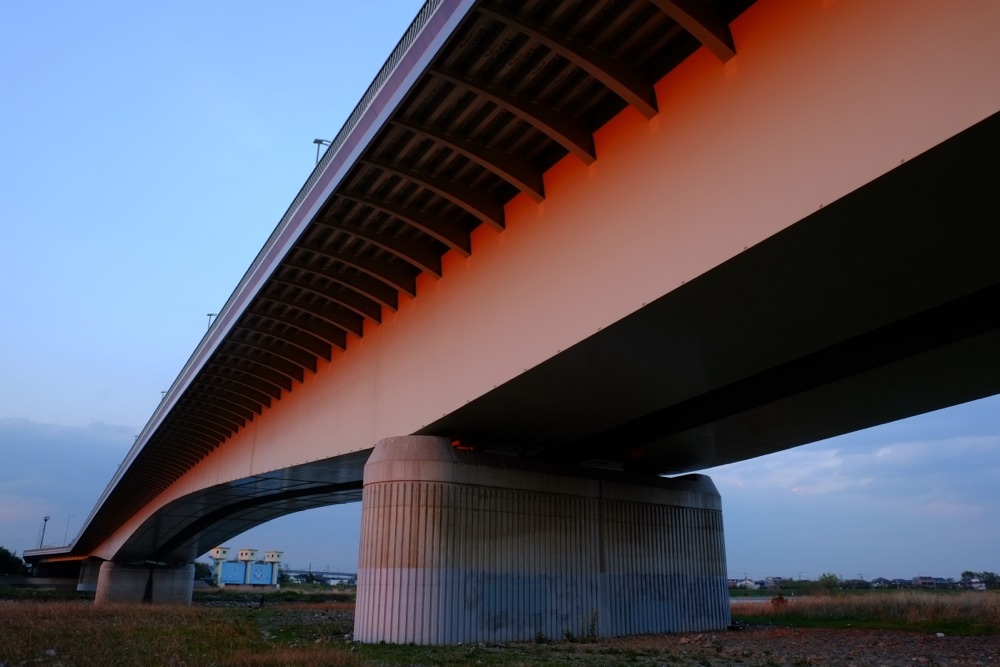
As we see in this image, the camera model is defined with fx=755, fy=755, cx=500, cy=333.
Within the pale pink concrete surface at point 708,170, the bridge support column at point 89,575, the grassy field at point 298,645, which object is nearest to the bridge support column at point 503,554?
the grassy field at point 298,645

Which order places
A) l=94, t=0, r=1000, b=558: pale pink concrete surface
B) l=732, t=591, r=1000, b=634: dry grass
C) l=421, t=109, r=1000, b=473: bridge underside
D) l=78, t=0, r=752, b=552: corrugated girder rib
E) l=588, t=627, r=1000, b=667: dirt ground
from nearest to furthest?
l=94, t=0, r=1000, b=558: pale pink concrete surface
l=421, t=109, r=1000, b=473: bridge underside
l=78, t=0, r=752, b=552: corrugated girder rib
l=588, t=627, r=1000, b=667: dirt ground
l=732, t=591, r=1000, b=634: dry grass

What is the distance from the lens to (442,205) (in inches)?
526

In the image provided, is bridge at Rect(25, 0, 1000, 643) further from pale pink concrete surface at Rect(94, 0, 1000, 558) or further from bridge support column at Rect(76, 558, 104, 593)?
bridge support column at Rect(76, 558, 104, 593)

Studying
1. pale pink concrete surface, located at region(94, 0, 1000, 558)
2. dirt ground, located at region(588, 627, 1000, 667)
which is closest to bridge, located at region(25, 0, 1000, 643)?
pale pink concrete surface, located at region(94, 0, 1000, 558)

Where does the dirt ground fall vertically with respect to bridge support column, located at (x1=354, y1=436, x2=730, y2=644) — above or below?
below

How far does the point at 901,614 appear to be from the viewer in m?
21.6

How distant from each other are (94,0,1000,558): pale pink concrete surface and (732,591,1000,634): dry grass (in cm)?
1279

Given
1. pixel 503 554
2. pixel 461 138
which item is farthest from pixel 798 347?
pixel 503 554

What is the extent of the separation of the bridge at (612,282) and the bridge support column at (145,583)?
41.1m

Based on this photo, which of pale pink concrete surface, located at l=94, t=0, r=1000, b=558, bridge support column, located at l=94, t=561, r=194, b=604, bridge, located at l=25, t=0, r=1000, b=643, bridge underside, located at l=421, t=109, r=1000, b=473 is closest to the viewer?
pale pink concrete surface, located at l=94, t=0, r=1000, b=558

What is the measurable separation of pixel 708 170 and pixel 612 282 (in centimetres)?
212

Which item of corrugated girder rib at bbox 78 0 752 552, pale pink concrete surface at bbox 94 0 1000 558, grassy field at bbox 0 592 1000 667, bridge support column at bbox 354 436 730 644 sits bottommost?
grassy field at bbox 0 592 1000 667

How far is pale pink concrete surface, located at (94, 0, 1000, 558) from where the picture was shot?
6.27 metres

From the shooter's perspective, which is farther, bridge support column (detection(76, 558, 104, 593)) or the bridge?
bridge support column (detection(76, 558, 104, 593))
